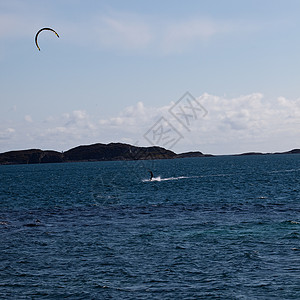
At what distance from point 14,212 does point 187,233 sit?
32.1 metres

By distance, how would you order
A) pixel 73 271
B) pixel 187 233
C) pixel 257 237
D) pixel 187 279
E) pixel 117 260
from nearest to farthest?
pixel 187 279 → pixel 73 271 → pixel 117 260 → pixel 257 237 → pixel 187 233

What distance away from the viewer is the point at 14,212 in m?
63.2

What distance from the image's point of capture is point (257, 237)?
39.9m

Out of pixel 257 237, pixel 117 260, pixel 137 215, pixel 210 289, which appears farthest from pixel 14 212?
pixel 210 289

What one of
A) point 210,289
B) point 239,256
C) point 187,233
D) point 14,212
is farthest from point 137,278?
point 14,212

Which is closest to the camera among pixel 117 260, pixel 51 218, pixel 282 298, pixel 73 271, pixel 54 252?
pixel 282 298

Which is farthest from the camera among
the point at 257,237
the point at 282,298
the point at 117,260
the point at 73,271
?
the point at 257,237

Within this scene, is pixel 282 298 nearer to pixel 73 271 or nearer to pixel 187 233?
pixel 73 271

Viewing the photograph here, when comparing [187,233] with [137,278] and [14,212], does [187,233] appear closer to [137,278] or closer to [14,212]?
A: [137,278]

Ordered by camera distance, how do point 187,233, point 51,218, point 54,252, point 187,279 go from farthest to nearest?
point 51,218 < point 187,233 < point 54,252 < point 187,279

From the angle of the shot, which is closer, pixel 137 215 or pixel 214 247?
pixel 214 247

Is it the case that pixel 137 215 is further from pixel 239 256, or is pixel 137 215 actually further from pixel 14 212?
pixel 239 256

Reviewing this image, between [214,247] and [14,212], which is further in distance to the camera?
[14,212]

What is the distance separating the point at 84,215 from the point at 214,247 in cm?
2597
